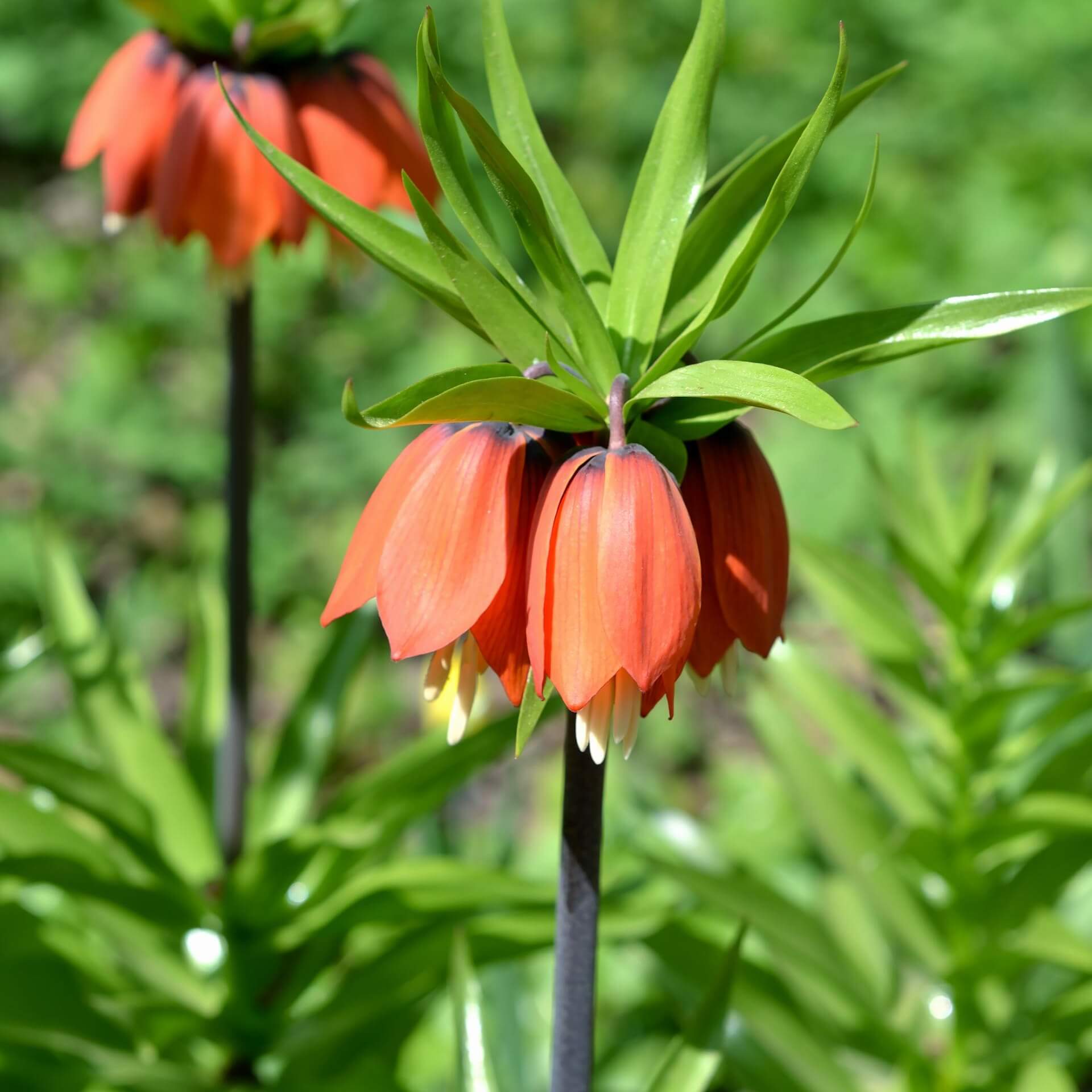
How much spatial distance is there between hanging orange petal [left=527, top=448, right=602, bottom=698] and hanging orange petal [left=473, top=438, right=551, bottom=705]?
0.02 m

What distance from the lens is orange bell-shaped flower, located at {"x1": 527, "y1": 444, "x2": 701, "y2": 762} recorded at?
509 mm

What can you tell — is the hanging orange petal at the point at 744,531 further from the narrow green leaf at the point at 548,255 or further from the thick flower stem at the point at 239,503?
the thick flower stem at the point at 239,503

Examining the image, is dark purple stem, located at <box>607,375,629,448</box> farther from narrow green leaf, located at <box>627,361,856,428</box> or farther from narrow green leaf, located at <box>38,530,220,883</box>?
narrow green leaf, located at <box>38,530,220,883</box>

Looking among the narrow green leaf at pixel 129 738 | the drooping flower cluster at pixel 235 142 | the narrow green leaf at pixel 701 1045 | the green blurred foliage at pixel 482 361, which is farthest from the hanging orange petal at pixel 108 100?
the narrow green leaf at pixel 701 1045

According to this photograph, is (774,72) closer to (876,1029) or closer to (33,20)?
(33,20)

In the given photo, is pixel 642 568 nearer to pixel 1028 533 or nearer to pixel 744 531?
pixel 744 531

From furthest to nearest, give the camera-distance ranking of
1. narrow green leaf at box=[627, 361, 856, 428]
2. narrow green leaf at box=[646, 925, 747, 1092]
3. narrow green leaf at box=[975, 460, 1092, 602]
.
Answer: narrow green leaf at box=[975, 460, 1092, 602], narrow green leaf at box=[646, 925, 747, 1092], narrow green leaf at box=[627, 361, 856, 428]

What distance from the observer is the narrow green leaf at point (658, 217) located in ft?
1.94

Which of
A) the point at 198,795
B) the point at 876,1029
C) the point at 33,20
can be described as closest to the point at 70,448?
the point at 33,20

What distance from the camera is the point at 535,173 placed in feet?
2.06

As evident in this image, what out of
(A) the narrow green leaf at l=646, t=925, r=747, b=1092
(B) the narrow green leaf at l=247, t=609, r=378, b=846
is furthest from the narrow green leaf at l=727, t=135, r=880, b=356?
(B) the narrow green leaf at l=247, t=609, r=378, b=846

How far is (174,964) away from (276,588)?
125cm

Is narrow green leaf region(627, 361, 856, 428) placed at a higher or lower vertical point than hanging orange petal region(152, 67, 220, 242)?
lower

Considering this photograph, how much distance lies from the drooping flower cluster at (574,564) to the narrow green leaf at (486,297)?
35 mm
